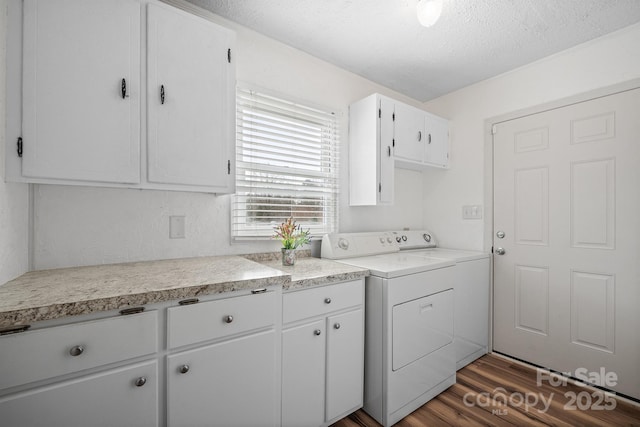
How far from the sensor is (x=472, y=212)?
2785 mm

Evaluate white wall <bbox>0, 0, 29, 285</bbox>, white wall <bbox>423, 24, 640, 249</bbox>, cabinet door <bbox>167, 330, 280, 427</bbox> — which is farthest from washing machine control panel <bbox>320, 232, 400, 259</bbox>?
white wall <bbox>0, 0, 29, 285</bbox>

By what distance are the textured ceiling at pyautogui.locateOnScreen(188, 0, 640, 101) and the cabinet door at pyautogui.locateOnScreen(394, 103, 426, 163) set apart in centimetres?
37

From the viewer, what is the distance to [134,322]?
1.00 m

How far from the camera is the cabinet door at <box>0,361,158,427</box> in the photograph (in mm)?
850

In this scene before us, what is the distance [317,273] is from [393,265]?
0.57m

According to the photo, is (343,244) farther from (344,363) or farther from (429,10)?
(429,10)

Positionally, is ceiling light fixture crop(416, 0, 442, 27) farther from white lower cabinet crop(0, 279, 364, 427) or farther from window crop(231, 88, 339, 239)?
white lower cabinet crop(0, 279, 364, 427)

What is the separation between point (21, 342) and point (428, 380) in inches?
81.6

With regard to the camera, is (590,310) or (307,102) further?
(307,102)

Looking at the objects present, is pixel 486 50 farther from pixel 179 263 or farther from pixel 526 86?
pixel 179 263

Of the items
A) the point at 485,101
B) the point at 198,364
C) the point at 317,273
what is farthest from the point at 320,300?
the point at 485,101

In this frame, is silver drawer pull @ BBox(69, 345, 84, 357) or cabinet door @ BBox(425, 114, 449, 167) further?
cabinet door @ BBox(425, 114, 449, 167)

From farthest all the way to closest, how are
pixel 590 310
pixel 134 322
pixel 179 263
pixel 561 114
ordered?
pixel 561 114
pixel 590 310
pixel 179 263
pixel 134 322

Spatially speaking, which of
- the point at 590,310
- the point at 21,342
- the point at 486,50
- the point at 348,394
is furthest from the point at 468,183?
the point at 21,342
